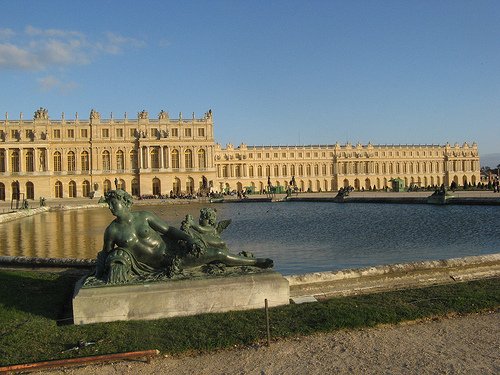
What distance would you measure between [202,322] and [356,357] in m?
1.87

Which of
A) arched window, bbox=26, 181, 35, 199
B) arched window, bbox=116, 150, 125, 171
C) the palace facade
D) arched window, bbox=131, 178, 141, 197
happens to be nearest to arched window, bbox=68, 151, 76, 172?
the palace facade

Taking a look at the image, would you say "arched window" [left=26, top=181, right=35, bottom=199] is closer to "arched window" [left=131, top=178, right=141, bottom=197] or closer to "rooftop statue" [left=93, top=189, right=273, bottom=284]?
"arched window" [left=131, top=178, right=141, bottom=197]

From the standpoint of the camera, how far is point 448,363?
4914mm

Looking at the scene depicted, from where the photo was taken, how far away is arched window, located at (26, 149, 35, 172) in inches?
2867

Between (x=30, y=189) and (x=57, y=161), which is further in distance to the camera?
(x=57, y=161)

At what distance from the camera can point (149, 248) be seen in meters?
6.76

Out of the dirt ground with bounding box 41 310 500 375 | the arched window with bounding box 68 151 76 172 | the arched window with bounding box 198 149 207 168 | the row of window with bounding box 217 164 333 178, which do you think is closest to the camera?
the dirt ground with bounding box 41 310 500 375

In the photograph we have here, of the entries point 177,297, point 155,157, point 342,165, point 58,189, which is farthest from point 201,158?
point 177,297

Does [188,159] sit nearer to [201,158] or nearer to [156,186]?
[201,158]

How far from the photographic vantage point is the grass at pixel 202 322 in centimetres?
544

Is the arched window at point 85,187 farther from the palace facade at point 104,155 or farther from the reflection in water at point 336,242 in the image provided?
the reflection in water at point 336,242

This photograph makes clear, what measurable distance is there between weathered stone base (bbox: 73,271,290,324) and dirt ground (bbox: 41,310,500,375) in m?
1.14

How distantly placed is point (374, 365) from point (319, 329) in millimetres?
1048

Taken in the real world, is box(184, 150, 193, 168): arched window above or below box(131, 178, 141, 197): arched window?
above
